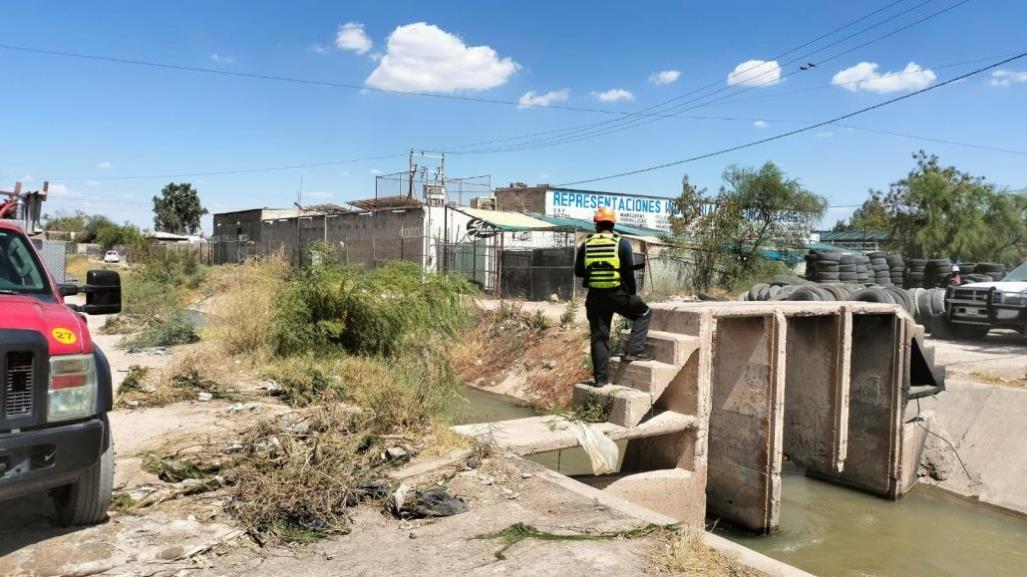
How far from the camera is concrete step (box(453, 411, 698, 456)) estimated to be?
6805mm

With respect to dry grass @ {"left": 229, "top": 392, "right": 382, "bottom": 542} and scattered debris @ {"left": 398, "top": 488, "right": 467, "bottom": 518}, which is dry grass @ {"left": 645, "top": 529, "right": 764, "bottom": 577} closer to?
scattered debris @ {"left": 398, "top": 488, "right": 467, "bottom": 518}

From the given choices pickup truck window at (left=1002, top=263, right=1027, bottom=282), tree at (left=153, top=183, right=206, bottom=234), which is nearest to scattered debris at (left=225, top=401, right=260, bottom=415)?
pickup truck window at (left=1002, top=263, right=1027, bottom=282)

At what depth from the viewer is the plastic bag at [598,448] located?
6.96 meters

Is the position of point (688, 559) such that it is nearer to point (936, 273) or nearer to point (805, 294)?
point (805, 294)

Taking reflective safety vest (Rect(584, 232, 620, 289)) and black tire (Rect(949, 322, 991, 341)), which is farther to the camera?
black tire (Rect(949, 322, 991, 341))

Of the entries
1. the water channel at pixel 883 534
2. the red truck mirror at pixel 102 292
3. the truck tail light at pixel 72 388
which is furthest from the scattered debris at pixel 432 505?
the water channel at pixel 883 534

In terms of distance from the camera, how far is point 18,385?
3867 mm

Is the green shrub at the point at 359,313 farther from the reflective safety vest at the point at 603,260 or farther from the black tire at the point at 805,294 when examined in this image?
the black tire at the point at 805,294

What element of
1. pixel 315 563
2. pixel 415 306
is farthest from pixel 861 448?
pixel 315 563

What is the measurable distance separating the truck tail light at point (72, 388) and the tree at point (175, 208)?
289 feet

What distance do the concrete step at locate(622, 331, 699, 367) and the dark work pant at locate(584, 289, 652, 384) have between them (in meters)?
0.14

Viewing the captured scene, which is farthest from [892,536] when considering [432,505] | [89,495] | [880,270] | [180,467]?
[880,270]

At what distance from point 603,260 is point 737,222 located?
849 inches

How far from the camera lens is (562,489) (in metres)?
5.85
